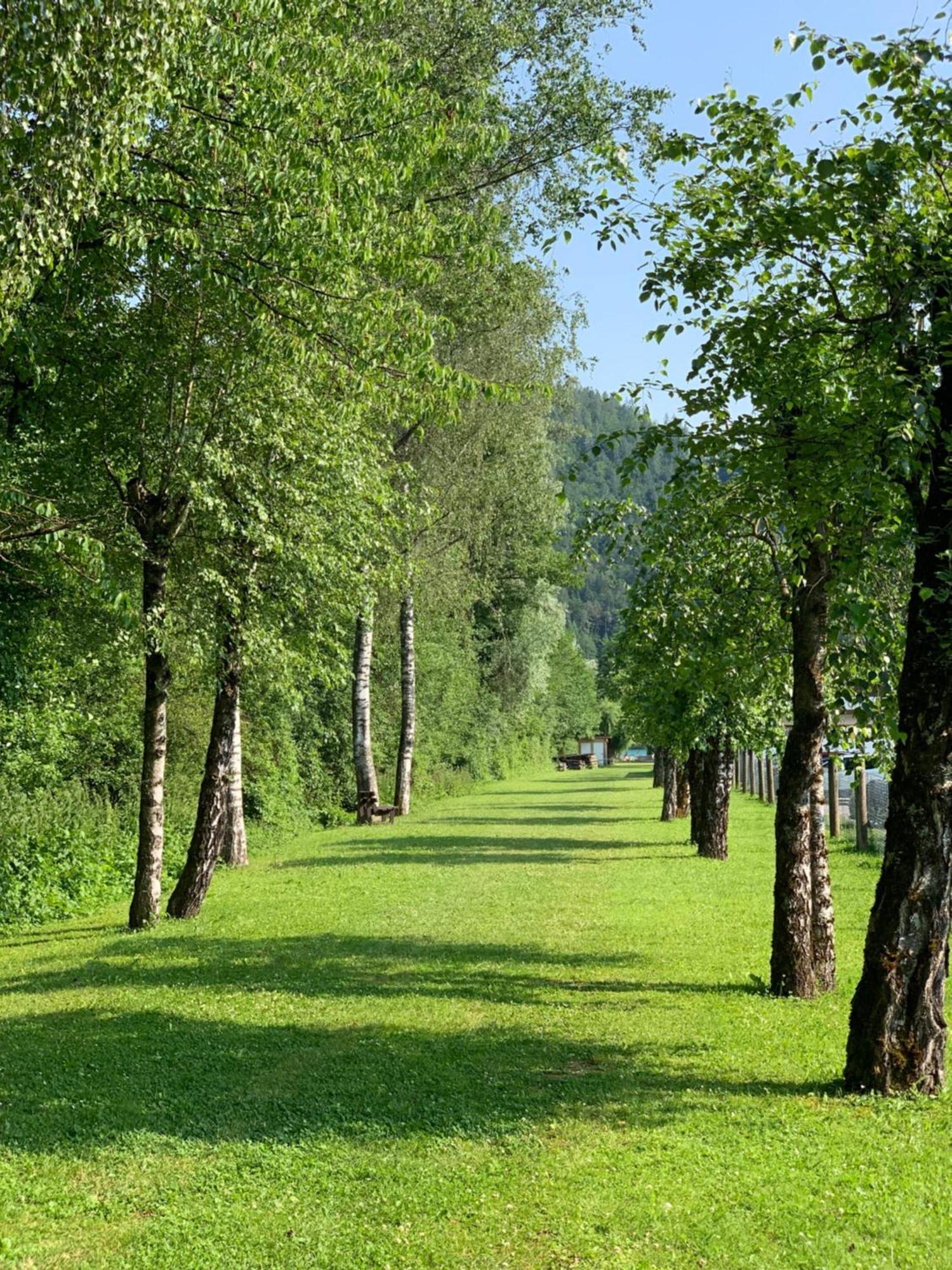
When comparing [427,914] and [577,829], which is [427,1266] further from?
[577,829]

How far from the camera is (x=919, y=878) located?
7.00 metres

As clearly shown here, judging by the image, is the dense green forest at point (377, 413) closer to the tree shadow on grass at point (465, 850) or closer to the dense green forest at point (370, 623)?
the dense green forest at point (370, 623)

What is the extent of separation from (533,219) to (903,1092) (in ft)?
55.0

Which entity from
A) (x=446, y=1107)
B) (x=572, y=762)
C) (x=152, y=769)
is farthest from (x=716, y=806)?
(x=572, y=762)

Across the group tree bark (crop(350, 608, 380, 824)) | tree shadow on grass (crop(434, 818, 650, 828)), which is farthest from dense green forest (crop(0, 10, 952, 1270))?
tree shadow on grass (crop(434, 818, 650, 828))

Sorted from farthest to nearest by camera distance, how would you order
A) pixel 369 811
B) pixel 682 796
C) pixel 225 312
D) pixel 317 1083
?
pixel 682 796
pixel 369 811
pixel 225 312
pixel 317 1083

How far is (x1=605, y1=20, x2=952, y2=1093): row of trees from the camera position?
679 cm

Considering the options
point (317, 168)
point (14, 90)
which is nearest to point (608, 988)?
point (317, 168)

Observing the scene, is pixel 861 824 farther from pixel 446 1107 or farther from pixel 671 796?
pixel 446 1107

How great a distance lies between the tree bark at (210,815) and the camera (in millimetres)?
14594

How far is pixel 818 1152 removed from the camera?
6273 millimetres

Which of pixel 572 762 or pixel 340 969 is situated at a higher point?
→ pixel 340 969

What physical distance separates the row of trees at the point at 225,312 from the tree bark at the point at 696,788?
7.42m

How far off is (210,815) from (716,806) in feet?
32.5
